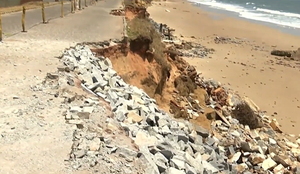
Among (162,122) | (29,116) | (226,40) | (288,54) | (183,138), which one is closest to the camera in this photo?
(29,116)

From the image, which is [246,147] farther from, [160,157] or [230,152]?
[160,157]

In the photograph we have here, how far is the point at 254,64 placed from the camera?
2436 centimetres

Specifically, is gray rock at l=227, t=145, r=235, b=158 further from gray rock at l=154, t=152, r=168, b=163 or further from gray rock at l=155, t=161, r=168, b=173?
gray rock at l=155, t=161, r=168, b=173

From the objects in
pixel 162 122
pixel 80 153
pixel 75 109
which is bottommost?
pixel 162 122

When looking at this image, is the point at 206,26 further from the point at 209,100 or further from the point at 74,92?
the point at 74,92

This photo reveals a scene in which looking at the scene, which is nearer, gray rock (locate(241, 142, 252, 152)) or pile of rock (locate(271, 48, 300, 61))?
gray rock (locate(241, 142, 252, 152))

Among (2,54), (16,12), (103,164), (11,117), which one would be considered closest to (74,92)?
(11,117)

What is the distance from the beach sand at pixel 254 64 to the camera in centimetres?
1656

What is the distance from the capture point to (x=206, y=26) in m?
39.8

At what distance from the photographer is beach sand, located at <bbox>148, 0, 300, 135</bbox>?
16.6 metres

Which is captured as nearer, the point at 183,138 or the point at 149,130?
the point at 149,130

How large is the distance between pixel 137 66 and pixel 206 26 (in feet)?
92.6

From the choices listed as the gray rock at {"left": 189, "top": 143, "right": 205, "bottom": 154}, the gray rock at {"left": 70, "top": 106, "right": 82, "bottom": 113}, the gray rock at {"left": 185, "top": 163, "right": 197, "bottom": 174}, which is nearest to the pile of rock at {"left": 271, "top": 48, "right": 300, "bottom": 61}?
the gray rock at {"left": 189, "top": 143, "right": 205, "bottom": 154}

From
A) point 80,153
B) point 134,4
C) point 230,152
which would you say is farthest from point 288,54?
point 80,153
